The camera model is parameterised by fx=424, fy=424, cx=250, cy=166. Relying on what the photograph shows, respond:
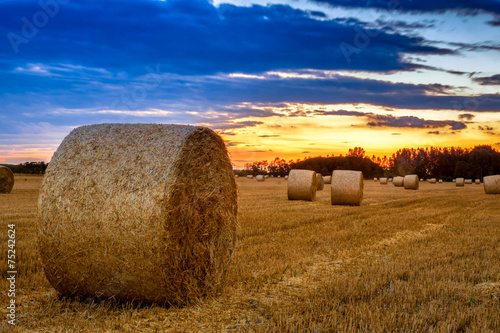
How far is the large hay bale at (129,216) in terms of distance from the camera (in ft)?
16.4

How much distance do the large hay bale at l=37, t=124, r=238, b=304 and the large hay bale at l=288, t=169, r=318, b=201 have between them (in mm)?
14398

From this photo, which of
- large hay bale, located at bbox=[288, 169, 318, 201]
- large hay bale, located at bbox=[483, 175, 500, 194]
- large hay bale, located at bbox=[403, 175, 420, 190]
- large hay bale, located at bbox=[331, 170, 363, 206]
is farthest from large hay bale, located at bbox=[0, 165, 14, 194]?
large hay bale, located at bbox=[483, 175, 500, 194]

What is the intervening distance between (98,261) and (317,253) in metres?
4.38

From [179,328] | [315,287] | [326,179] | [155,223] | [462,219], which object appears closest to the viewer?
[179,328]

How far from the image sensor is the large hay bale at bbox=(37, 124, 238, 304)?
5.00 m

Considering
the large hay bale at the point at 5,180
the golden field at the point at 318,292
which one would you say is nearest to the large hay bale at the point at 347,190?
the golden field at the point at 318,292

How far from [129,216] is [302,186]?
15594 mm

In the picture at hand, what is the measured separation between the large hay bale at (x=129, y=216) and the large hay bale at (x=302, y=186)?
47.2 feet

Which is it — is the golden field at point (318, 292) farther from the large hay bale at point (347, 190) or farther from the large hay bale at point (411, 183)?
the large hay bale at point (411, 183)

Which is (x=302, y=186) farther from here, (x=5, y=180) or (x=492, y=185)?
(x=492, y=185)

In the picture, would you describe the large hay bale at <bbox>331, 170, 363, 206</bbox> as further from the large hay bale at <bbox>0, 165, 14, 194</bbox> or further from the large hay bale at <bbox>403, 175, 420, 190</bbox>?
the large hay bale at <bbox>403, 175, 420, 190</bbox>

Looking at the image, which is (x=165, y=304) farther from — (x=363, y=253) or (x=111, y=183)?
(x=363, y=253)

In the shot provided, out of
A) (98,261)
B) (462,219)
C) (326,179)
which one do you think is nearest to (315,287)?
(98,261)

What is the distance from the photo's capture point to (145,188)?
5.11 meters
